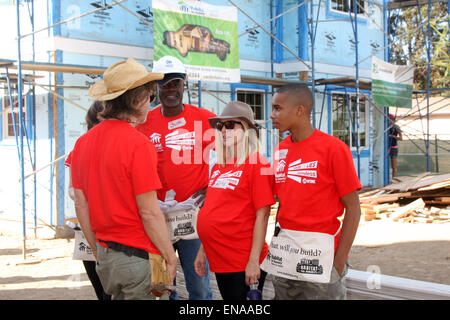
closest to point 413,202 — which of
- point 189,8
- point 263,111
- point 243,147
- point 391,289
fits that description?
point 263,111

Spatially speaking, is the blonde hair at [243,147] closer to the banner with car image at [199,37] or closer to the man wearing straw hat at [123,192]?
the man wearing straw hat at [123,192]

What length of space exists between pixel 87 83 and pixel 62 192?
1.92 meters

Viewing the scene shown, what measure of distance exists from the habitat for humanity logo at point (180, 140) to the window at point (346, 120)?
34.5 ft

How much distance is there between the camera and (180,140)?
333cm

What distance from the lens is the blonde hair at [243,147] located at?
9.27 feet

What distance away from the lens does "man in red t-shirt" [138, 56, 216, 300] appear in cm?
319

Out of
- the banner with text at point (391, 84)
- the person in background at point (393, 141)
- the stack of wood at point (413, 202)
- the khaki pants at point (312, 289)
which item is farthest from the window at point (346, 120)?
the khaki pants at point (312, 289)

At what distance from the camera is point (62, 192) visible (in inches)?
325

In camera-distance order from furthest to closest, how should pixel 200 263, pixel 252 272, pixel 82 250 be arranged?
pixel 82 250 < pixel 200 263 < pixel 252 272

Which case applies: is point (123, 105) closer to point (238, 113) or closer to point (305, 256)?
point (238, 113)

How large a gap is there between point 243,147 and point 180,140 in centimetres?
64

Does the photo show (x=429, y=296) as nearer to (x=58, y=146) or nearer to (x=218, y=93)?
(x=58, y=146)

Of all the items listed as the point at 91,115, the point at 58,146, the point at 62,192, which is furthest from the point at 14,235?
the point at 91,115

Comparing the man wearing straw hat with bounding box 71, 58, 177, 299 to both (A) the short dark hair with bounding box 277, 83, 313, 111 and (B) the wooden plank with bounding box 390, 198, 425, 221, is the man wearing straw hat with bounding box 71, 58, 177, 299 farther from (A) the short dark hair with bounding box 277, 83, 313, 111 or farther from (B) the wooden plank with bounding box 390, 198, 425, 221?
(B) the wooden plank with bounding box 390, 198, 425, 221
